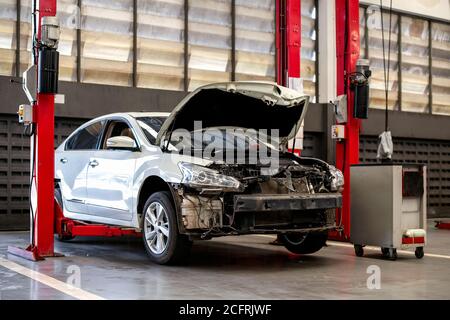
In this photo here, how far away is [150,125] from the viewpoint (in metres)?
7.52

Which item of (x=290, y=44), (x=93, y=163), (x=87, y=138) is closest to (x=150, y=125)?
(x=93, y=163)

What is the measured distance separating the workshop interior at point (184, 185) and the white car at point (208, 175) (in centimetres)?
2

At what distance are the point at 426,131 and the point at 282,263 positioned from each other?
10190 mm

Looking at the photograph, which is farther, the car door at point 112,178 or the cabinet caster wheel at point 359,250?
the cabinet caster wheel at point 359,250

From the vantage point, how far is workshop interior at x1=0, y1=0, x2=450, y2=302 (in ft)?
20.2

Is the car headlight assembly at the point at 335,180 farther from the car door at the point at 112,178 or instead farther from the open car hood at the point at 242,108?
the car door at the point at 112,178

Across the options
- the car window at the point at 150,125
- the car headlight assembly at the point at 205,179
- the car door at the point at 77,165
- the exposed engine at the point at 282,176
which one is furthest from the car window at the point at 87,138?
the exposed engine at the point at 282,176

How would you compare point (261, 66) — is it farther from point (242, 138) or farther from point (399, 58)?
point (242, 138)

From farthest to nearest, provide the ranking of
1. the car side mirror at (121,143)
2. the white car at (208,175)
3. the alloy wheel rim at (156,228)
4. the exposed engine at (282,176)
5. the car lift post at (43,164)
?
the car lift post at (43,164) < the car side mirror at (121,143) < the alloy wheel rim at (156,228) < the exposed engine at (282,176) < the white car at (208,175)

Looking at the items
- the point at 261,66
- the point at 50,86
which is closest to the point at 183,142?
the point at 50,86

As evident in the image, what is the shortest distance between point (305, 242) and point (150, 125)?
2.42m

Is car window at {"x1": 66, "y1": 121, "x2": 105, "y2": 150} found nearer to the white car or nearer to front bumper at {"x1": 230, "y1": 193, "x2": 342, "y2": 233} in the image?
the white car

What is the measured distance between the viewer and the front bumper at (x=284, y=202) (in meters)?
6.26

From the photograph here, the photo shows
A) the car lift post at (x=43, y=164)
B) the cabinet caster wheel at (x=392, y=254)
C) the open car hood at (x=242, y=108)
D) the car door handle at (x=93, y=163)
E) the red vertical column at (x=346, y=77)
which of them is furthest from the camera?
the red vertical column at (x=346, y=77)
